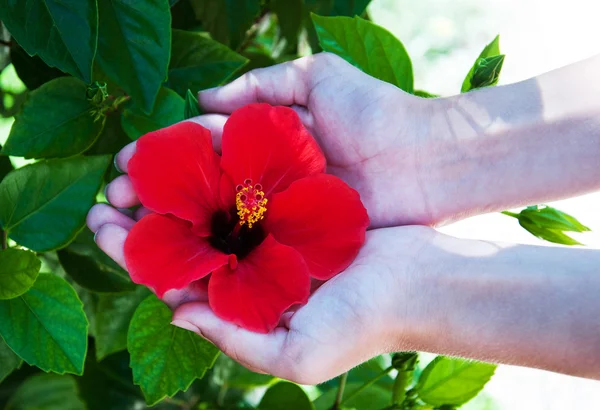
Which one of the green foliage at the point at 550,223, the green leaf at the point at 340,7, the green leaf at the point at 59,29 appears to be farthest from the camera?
the green leaf at the point at 340,7

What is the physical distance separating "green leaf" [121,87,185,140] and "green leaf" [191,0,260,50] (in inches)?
7.3

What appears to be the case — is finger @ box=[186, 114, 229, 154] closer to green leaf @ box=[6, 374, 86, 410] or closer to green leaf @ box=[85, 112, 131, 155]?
green leaf @ box=[85, 112, 131, 155]

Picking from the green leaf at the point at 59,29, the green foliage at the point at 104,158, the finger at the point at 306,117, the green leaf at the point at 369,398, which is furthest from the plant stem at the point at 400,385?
the green leaf at the point at 59,29

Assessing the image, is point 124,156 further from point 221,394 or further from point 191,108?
point 221,394

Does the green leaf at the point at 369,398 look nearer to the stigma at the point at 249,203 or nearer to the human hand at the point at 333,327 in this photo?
the human hand at the point at 333,327

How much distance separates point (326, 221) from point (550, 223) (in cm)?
44

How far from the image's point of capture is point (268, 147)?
1.30 m

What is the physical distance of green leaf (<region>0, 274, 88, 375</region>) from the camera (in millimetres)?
1099

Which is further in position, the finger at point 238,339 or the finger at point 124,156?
the finger at point 124,156

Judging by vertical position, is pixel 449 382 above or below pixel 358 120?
below

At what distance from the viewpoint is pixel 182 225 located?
124 cm

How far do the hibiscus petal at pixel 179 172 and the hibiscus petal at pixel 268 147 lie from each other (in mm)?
39

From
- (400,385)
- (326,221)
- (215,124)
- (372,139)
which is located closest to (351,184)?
(372,139)

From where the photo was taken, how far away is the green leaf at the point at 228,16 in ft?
4.29
